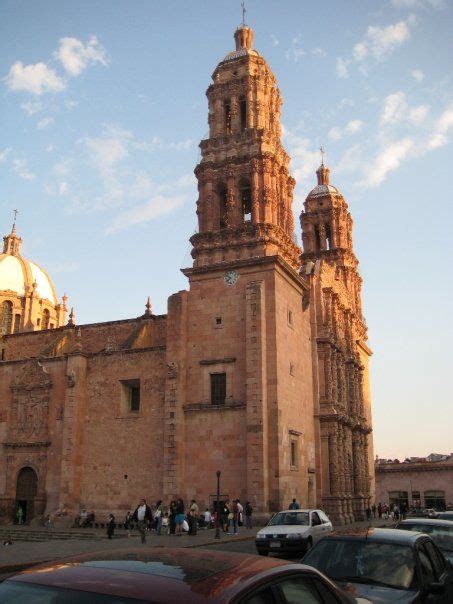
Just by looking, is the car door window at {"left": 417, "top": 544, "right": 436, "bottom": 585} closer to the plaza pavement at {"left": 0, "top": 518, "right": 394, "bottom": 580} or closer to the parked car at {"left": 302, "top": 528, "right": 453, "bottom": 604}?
the parked car at {"left": 302, "top": 528, "right": 453, "bottom": 604}

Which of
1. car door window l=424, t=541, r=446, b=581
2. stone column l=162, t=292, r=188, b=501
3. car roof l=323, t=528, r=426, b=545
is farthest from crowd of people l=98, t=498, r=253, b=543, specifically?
car door window l=424, t=541, r=446, b=581

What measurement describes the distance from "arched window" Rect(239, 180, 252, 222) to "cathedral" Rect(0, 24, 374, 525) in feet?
0.26

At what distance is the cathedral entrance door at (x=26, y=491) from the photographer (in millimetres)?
33594

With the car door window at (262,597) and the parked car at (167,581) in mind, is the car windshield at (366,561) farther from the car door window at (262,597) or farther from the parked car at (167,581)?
the car door window at (262,597)

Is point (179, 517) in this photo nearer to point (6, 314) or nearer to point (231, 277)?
point (231, 277)

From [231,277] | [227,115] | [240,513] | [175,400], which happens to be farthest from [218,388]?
[227,115]

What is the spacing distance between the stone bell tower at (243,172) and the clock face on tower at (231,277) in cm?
93

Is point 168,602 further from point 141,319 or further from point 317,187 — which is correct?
point 317,187

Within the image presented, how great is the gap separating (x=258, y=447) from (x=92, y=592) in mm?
25124

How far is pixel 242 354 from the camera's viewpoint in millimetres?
29938

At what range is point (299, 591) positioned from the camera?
371 centimetres

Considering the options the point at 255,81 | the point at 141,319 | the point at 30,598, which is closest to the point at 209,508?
the point at 141,319

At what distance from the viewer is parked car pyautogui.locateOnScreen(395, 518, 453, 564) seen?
9.87m

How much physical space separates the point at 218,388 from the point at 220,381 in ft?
1.13
